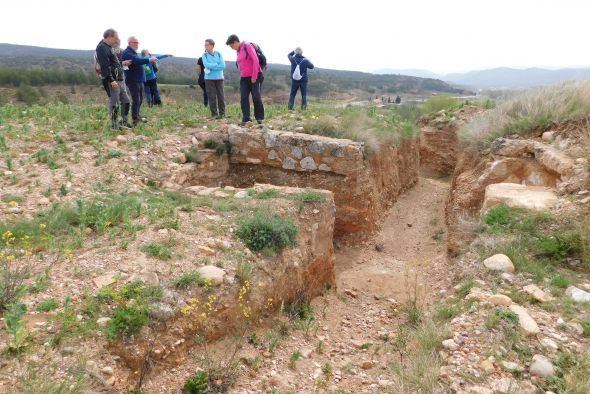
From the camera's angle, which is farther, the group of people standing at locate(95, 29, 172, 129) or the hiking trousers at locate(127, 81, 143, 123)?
the hiking trousers at locate(127, 81, 143, 123)

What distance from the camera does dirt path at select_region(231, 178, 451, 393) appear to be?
11.3 feet

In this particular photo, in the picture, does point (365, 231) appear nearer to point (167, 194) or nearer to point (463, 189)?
point (463, 189)

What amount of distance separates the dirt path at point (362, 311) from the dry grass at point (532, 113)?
192 cm

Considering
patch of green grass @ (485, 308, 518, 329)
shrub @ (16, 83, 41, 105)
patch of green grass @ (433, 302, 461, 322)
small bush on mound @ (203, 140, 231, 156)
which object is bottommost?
shrub @ (16, 83, 41, 105)

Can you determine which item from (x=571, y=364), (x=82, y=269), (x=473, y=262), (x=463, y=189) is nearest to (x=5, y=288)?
(x=82, y=269)

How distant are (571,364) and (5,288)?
4.01 metres

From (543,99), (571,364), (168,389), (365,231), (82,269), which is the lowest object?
(365,231)

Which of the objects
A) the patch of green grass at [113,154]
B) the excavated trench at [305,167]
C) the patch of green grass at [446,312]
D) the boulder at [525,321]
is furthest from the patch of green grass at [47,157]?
the boulder at [525,321]

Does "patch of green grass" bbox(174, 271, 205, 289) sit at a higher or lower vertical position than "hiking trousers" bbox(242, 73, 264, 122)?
lower

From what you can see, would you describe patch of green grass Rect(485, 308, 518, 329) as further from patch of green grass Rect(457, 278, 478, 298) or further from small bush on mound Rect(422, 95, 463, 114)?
small bush on mound Rect(422, 95, 463, 114)

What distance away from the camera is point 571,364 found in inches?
110

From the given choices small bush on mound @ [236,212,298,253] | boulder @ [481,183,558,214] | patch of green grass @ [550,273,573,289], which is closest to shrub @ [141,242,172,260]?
small bush on mound @ [236,212,298,253]

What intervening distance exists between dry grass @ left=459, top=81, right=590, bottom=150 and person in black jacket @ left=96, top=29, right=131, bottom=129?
21.0 ft

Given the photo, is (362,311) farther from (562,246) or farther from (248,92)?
(248,92)
